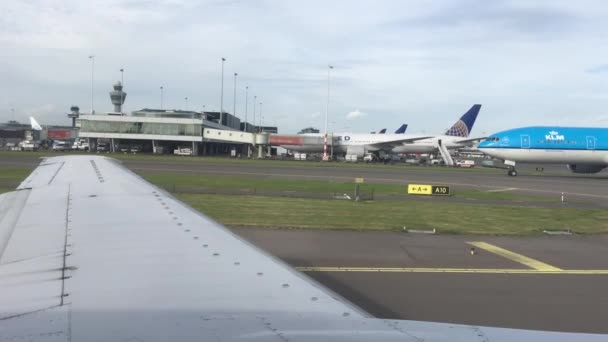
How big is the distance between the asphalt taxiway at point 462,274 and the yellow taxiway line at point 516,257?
21mm

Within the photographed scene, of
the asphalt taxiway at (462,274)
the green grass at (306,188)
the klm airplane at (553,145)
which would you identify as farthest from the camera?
the klm airplane at (553,145)

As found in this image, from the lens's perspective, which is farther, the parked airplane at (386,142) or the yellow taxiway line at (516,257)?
the parked airplane at (386,142)

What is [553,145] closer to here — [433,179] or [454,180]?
[454,180]

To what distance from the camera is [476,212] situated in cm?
1892

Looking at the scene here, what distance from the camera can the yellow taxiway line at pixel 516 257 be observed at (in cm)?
980

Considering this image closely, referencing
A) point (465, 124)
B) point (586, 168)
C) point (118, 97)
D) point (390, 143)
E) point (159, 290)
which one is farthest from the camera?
point (118, 97)

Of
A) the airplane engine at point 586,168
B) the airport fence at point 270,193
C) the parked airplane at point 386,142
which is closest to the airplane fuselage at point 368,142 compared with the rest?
the parked airplane at point 386,142

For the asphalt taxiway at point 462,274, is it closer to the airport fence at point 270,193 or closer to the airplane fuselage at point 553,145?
the airport fence at point 270,193

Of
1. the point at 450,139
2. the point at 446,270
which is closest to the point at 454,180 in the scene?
the point at 446,270

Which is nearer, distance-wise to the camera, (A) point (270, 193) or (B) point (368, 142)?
(A) point (270, 193)

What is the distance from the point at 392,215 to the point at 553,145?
32.7 meters

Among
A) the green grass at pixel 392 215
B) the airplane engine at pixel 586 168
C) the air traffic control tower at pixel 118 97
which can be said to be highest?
the air traffic control tower at pixel 118 97

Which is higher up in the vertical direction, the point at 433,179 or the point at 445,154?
the point at 445,154

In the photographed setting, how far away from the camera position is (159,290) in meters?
2.54
